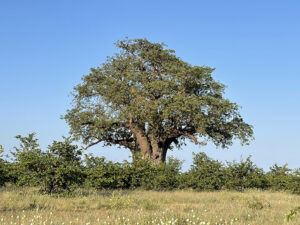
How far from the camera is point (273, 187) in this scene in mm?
22766

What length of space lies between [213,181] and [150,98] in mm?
9134

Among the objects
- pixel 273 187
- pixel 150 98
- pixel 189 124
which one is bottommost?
pixel 273 187

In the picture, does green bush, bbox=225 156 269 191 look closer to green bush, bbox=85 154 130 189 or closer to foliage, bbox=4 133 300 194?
foliage, bbox=4 133 300 194

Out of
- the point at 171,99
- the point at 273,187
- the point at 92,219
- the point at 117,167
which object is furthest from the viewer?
the point at 171,99

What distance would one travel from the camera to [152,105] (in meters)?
26.2

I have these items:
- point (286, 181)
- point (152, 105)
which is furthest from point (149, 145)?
point (286, 181)

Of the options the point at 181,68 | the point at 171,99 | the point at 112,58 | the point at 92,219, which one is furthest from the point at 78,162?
the point at 112,58

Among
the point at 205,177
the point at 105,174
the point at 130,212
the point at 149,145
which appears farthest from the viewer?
the point at 149,145

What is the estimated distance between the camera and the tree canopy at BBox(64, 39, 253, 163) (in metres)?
26.2

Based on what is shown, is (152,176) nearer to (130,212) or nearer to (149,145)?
(149,145)

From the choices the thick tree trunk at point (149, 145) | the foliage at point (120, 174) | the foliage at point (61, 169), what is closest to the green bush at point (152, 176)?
the foliage at point (120, 174)

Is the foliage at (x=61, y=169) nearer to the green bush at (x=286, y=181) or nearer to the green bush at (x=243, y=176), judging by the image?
the green bush at (x=243, y=176)

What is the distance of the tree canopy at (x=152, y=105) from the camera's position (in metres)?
26.2

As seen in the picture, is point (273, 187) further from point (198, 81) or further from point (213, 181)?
point (198, 81)
